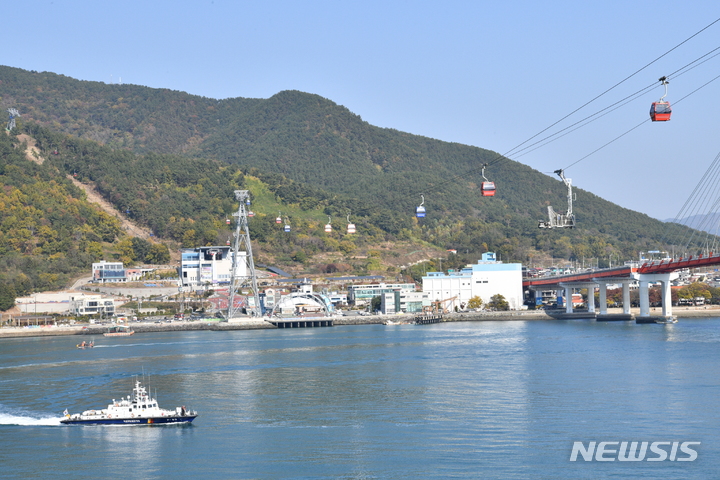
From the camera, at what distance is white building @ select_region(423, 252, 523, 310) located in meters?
98.1

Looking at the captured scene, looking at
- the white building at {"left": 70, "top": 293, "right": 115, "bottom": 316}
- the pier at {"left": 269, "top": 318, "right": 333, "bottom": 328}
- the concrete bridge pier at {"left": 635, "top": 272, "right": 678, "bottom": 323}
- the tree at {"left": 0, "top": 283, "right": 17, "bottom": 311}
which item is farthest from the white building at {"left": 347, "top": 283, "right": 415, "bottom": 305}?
the tree at {"left": 0, "top": 283, "right": 17, "bottom": 311}

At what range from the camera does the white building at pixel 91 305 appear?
284 ft

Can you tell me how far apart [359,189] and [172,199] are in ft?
217

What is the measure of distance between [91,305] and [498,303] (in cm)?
4489

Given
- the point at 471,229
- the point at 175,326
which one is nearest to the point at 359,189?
the point at 471,229

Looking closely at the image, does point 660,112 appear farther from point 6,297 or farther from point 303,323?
point 6,297

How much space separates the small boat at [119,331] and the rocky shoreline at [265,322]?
991mm

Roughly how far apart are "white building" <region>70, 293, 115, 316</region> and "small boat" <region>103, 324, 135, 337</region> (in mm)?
9444

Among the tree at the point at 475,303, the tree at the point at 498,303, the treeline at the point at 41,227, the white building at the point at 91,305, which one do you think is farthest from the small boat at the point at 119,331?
the tree at the point at 498,303

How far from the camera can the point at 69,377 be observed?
41.7 meters

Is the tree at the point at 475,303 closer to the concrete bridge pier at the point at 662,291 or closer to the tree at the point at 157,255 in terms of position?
the concrete bridge pier at the point at 662,291

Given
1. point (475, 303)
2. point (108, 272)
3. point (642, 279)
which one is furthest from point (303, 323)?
point (642, 279)

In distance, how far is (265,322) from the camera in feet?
282

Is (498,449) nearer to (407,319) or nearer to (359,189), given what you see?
(407,319)
